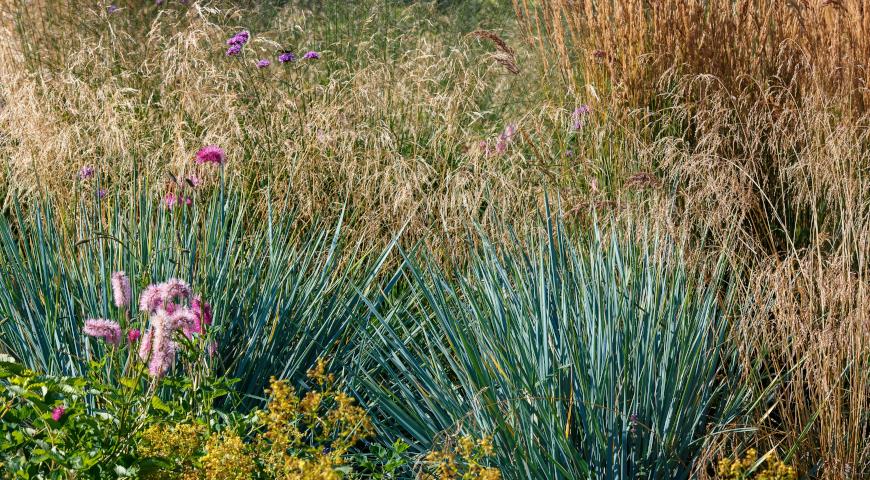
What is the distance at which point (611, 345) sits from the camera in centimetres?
207

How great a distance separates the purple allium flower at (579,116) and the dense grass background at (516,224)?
40mm

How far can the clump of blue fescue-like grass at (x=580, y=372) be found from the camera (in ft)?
6.66

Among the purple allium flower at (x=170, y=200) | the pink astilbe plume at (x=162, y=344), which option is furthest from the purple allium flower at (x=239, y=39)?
the pink astilbe plume at (x=162, y=344)

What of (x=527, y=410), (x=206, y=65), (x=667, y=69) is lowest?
(x=527, y=410)

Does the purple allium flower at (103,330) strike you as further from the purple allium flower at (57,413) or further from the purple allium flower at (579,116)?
the purple allium flower at (579,116)

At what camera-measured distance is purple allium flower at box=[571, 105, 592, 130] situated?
368 cm

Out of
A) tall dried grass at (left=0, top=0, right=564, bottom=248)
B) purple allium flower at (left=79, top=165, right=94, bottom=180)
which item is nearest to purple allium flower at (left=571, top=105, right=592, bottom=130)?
tall dried grass at (left=0, top=0, right=564, bottom=248)

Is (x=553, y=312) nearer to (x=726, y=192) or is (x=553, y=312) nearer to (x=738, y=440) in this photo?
(x=738, y=440)

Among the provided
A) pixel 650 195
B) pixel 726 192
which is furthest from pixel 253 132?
pixel 726 192

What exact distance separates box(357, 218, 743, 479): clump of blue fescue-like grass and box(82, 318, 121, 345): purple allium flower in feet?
2.07

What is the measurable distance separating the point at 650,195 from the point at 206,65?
1875 millimetres

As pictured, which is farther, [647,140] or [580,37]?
[580,37]

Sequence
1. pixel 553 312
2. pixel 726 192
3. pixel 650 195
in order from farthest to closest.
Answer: pixel 650 195, pixel 726 192, pixel 553 312

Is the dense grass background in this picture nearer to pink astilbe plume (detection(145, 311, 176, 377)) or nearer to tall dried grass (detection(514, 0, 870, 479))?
tall dried grass (detection(514, 0, 870, 479))
